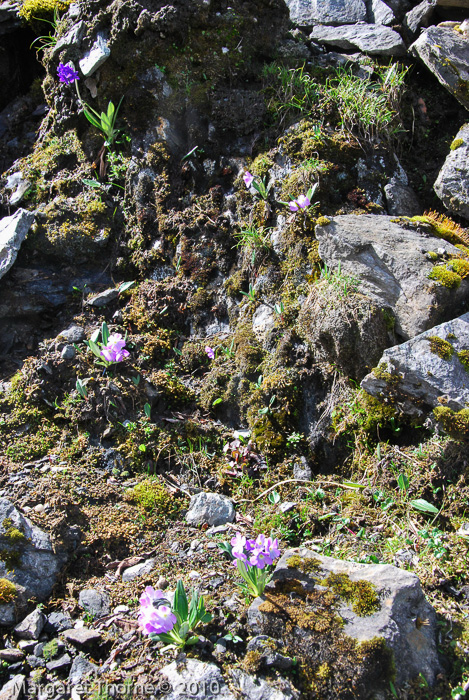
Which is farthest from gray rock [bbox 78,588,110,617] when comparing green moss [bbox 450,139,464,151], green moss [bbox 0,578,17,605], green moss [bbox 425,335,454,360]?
green moss [bbox 450,139,464,151]

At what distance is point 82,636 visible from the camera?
2.75 metres

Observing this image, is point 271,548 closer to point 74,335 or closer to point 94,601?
point 94,601

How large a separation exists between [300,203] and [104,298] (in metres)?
2.04

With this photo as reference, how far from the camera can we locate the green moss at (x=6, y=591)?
2879 millimetres

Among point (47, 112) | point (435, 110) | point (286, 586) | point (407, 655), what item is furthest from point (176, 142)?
point (407, 655)

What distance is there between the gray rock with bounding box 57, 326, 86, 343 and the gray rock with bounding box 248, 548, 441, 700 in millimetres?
2771

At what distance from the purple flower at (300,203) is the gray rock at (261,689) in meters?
3.37

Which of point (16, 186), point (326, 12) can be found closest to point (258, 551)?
point (16, 186)

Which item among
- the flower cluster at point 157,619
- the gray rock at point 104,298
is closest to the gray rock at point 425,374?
the flower cluster at point 157,619

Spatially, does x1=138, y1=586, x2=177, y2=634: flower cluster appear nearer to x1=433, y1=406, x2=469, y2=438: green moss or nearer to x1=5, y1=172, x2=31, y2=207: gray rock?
A: x1=433, y1=406, x2=469, y2=438: green moss

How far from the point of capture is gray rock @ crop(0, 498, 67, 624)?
3.02 meters

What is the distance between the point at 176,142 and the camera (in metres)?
5.28

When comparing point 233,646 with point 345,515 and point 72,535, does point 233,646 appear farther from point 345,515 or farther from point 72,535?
point 72,535

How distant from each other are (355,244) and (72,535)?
2.91 metres
